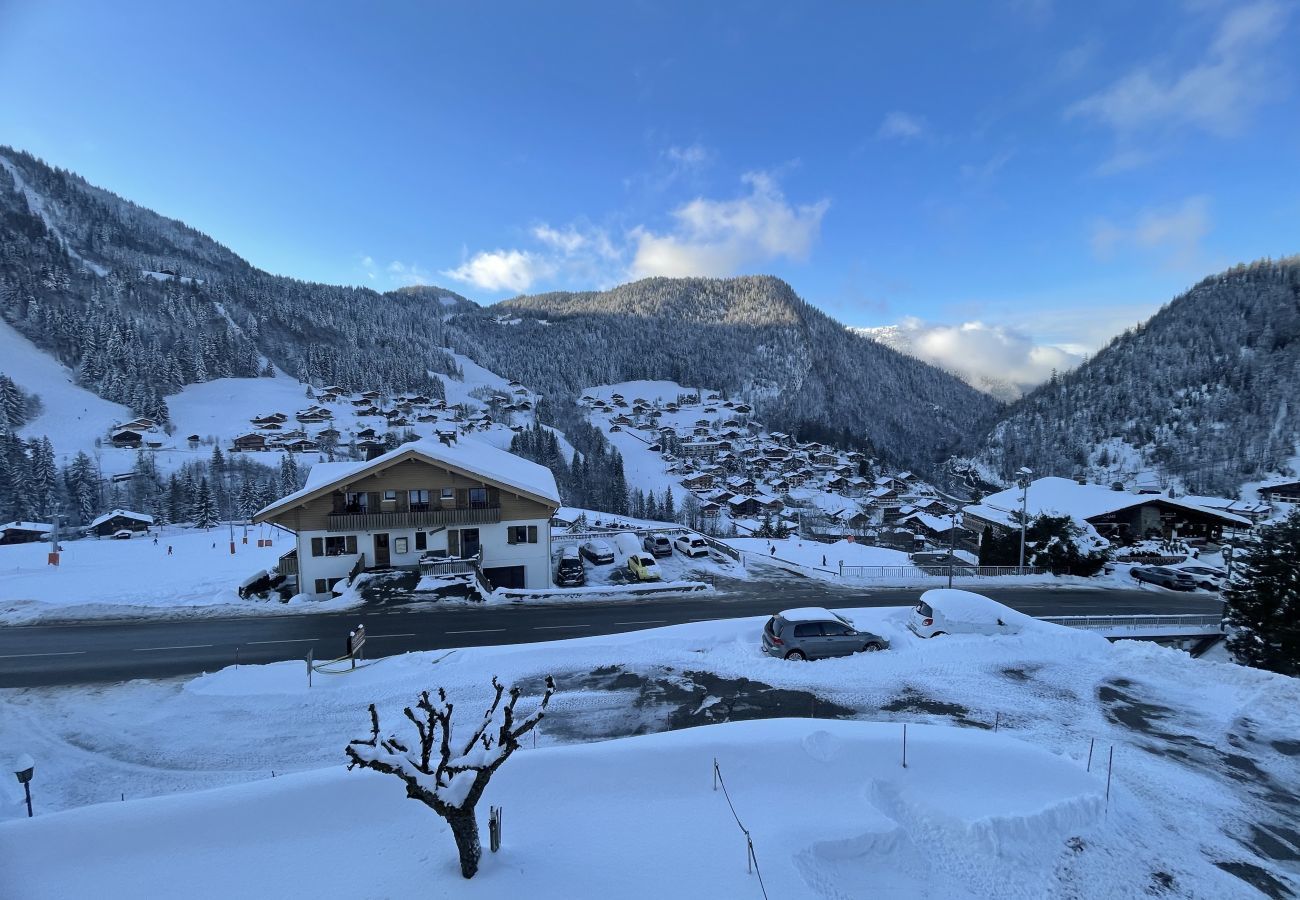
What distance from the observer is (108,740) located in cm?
1086

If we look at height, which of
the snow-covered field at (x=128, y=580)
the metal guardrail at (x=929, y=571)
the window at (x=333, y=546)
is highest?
the window at (x=333, y=546)

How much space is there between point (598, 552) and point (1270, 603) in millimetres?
26614

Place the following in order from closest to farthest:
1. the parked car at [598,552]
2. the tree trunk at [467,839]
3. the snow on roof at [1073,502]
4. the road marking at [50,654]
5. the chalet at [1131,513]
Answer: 1. the tree trunk at [467,839]
2. the road marking at [50,654]
3. the parked car at [598,552]
4. the snow on roof at [1073,502]
5. the chalet at [1131,513]

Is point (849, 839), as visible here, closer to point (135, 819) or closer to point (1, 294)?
point (135, 819)

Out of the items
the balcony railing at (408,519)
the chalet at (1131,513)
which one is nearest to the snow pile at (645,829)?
the balcony railing at (408,519)

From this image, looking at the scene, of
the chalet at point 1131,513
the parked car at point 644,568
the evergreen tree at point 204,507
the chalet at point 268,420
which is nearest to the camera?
the parked car at point 644,568

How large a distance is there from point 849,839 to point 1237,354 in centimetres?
21306

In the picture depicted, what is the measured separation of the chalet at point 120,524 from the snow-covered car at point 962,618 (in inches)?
3131

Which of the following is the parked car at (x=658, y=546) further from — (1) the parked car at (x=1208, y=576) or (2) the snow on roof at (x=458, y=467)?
(1) the parked car at (x=1208, y=576)

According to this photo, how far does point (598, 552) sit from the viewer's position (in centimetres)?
3130

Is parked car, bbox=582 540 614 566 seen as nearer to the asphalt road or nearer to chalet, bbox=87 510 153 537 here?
the asphalt road

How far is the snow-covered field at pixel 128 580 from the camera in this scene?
65.5 feet

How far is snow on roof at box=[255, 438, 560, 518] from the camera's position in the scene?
2472cm

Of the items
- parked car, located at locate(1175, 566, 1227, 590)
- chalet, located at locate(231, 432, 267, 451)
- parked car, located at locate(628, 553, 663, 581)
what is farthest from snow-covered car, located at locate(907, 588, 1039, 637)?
chalet, located at locate(231, 432, 267, 451)
